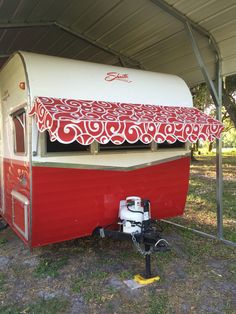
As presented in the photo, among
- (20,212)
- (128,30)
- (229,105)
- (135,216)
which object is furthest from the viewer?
(229,105)

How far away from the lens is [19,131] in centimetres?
480

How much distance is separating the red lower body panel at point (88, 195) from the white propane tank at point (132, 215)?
0.73 feet

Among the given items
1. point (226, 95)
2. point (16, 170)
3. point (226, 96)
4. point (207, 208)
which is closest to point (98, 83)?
point (16, 170)

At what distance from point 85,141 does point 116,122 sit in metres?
0.49

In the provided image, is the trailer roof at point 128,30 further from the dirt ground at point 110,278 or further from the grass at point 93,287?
the grass at point 93,287

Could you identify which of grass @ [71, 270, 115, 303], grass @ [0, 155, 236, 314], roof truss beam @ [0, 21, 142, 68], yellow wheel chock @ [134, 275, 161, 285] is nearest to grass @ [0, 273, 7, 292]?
grass @ [0, 155, 236, 314]

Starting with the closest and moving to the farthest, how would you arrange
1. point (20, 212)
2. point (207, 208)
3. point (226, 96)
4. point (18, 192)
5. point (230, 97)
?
point (20, 212) < point (18, 192) < point (207, 208) < point (226, 96) < point (230, 97)

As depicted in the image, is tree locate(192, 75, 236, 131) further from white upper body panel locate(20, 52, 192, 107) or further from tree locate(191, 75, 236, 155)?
white upper body panel locate(20, 52, 192, 107)

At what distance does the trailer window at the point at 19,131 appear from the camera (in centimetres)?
453

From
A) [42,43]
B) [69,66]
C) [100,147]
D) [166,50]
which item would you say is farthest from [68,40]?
[100,147]

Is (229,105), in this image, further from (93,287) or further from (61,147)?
(93,287)

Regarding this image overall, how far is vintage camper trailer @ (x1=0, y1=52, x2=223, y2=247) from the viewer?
4020 millimetres

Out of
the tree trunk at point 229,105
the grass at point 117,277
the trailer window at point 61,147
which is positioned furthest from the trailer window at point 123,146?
the tree trunk at point 229,105

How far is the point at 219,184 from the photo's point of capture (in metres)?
5.82
